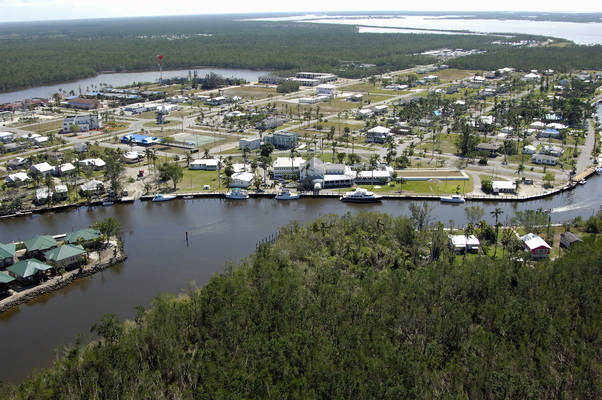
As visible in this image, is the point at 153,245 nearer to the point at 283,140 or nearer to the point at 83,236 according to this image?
the point at 83,236

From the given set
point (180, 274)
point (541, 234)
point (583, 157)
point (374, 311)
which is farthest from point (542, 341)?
point (583, 157)

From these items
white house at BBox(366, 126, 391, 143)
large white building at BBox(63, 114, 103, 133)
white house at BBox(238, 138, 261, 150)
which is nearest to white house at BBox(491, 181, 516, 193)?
white house at BBox(366, 126, 391, 143)

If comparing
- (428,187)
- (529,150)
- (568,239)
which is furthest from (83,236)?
(529,150)

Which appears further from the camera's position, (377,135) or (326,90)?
(326,90)

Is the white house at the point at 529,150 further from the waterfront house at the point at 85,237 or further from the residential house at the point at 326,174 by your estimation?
the waterfront house at the point at 85,237

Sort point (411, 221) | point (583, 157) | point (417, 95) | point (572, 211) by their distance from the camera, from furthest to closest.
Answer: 1. point (417, 95)
2. point (583, 157)
3. point (572, 211)
4. point (411, 221)

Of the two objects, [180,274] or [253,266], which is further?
[180,274]

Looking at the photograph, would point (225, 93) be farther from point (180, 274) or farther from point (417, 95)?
point (180, 274)
